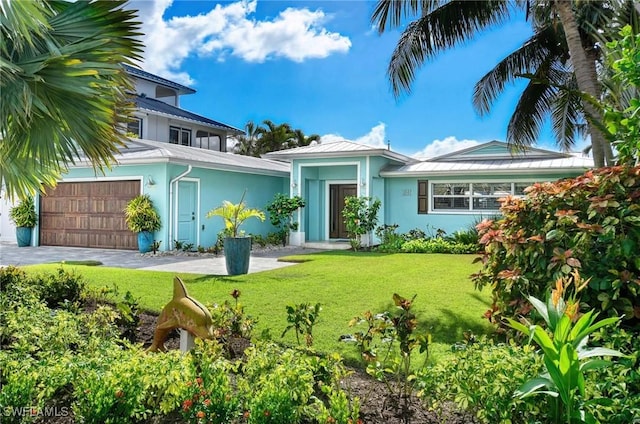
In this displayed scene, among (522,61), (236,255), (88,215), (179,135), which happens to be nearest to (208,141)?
(179,135)

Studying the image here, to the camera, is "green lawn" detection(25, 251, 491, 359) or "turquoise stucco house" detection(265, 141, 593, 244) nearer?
"green lawn" detection(25, 251, 491, 359)

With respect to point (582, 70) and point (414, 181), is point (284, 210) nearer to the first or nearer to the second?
point (414, 181)

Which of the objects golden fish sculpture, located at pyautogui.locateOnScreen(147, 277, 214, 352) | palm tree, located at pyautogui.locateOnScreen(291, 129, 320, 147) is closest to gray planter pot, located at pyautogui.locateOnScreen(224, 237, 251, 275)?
golden fish sculpture, located at pyautogui.locateOnScreen(147, 277, 214, 352)

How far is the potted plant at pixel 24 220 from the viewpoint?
55.6 ft

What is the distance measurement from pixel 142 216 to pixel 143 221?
0.16 meters

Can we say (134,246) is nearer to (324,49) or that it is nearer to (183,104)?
(324,49)

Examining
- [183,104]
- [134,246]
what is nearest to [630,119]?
[134,246]

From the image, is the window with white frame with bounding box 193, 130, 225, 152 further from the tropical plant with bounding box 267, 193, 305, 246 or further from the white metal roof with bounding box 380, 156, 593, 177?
the white metal roof with bounding box 380, 156, 593, 177

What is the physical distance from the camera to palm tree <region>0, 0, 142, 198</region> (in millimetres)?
4434

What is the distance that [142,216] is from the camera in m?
14.4

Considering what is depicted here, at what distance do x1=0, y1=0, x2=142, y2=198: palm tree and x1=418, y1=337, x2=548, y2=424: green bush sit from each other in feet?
14.0

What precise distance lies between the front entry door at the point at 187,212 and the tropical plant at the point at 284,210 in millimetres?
2927

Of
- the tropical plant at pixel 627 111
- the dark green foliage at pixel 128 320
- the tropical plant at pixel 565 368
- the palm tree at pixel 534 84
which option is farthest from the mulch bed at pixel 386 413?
the palm tree at pixel 534 84

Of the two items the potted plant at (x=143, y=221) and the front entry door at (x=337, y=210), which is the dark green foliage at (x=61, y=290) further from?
the front entry door at (x=337, y=210)
